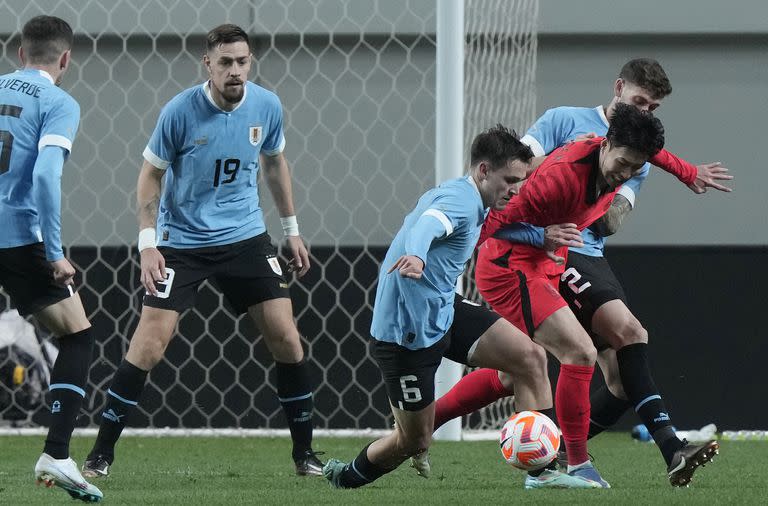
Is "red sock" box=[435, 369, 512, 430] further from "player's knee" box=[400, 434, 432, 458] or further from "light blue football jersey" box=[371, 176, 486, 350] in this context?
"light blue football jersey" box=[371, 176, 486, 350]

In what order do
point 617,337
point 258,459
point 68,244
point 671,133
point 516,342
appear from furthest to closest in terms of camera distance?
point 671,133
point 68,244
point 258,459
point 617,337
point 516,342

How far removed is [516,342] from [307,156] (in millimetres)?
3896

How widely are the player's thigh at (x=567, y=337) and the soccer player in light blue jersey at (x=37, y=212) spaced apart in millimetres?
1592

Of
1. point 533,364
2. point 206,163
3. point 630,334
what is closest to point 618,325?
point 630,334

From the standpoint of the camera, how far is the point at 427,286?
4172 millimetres

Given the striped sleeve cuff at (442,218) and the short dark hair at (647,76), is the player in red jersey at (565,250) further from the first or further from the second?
the striped sleeve cuff at (442,218)

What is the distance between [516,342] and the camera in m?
4.50

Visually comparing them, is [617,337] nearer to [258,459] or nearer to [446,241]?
[446,241]

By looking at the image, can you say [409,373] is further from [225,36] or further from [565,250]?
[225,36]

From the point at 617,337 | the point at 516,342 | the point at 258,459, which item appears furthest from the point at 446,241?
the point at 258,459

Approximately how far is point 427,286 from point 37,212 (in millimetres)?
1274

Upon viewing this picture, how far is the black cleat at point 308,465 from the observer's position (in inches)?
201

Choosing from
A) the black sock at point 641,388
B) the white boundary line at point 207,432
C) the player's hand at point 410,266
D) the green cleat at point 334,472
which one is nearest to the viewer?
the player's hand at point 410,266

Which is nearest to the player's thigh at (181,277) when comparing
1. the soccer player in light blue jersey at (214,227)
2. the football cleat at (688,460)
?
the soccer player in light blue jersey at (214,227)
